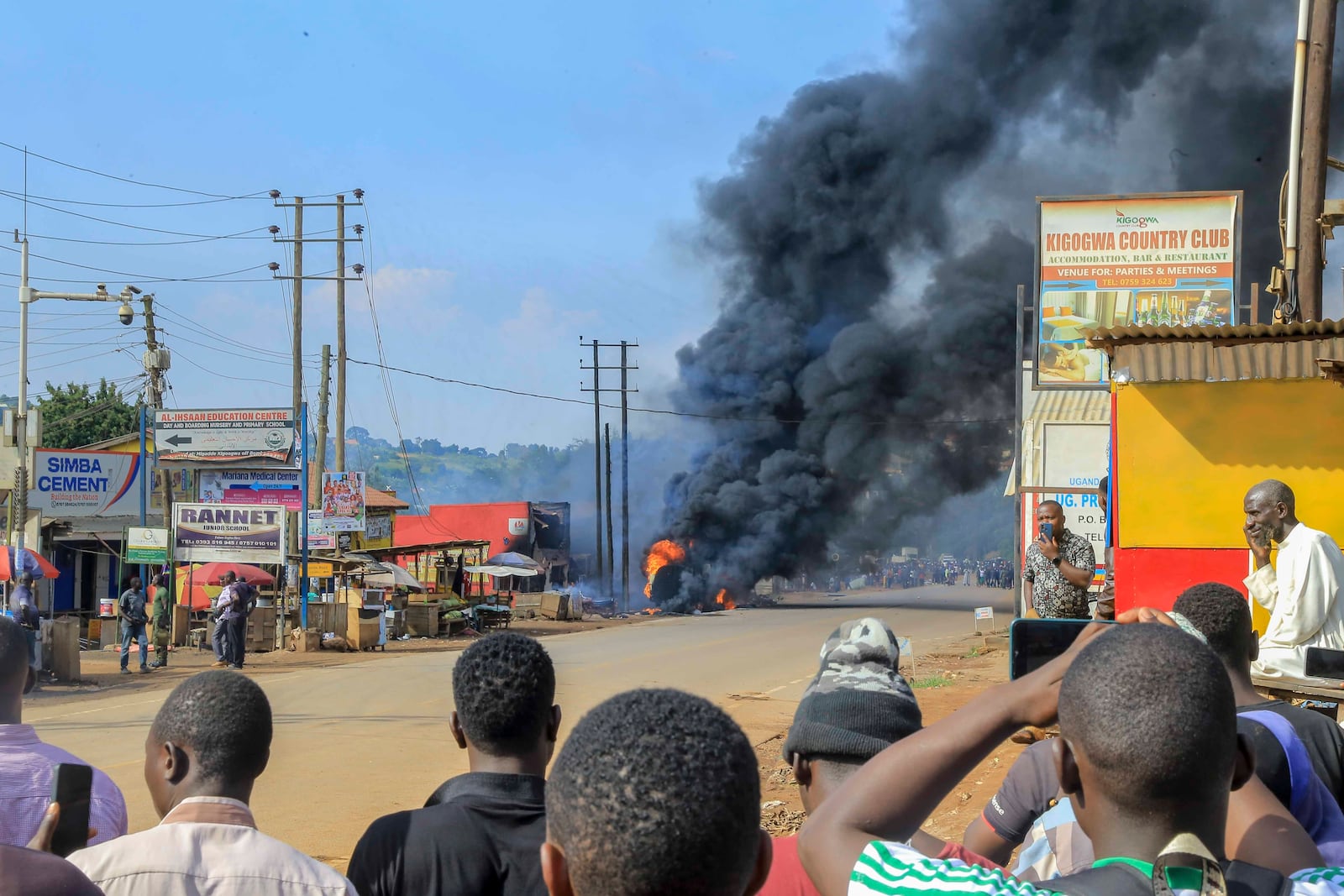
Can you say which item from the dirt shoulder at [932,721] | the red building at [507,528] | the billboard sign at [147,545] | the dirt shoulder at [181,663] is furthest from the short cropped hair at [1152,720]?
the red building at [507,528]

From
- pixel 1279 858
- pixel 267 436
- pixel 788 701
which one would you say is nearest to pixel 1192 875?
pixel 1279 858

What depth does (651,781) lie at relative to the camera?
1.44m

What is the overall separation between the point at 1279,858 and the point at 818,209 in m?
48.3

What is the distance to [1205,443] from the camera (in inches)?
385

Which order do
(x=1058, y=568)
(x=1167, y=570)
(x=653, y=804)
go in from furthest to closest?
(x=1167, y=570), (x=1058, y=568), (x=653, y=804)

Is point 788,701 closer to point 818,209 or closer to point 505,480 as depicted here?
point 818,209

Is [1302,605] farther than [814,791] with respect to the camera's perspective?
Yes

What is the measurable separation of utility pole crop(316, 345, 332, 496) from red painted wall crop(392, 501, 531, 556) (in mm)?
12968

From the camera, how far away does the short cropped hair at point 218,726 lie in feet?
7.72

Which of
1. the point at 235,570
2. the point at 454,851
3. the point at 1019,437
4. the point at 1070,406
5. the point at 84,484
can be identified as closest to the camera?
the point at 454,851

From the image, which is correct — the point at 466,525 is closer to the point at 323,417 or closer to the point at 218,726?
the point at 323,417

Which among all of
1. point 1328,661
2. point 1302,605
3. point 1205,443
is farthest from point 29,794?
point 1205,443

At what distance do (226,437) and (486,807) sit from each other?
24145 millimetres

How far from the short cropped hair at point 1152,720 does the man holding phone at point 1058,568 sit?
22.8 ft
